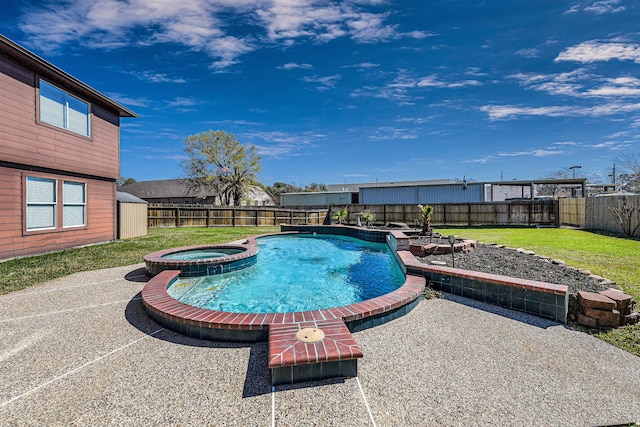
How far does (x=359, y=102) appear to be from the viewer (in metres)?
18.8

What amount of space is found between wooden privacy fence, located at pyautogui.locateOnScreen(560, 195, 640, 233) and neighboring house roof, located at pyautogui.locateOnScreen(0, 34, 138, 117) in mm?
20767

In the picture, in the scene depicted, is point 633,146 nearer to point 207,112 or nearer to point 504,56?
point 504,56

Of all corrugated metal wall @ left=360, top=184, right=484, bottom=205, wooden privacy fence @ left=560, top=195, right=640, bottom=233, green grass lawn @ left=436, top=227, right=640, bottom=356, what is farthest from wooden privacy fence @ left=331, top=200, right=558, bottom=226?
green grass lawn @ left=436, top=227, right=640, bottom=356

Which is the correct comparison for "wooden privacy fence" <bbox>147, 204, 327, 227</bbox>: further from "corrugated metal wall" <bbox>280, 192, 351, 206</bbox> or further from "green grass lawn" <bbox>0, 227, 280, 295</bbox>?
"corrugated metal wall" <bbox>280, 192, 351, 206</bbox>

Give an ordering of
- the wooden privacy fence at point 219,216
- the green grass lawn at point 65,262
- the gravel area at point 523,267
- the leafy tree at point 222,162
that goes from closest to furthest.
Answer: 1. the gravel area at point 523,267
2. the green grass lawn at point 65,262
3. the wooden privacy fence at point 219,216
4. the leafy tree at point 222,162

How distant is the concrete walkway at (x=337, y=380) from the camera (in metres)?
1.96

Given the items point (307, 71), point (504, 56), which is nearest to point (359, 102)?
point (307, 71)

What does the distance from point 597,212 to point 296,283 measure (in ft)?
54.3

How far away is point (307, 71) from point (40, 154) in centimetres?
1164

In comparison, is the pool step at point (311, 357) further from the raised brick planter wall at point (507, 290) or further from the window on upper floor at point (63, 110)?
the window on upper floor at point (63, 110)

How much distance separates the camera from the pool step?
2.30 meters

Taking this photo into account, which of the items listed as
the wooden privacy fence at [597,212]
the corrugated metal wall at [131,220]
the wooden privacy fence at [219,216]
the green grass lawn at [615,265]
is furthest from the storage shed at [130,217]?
the wooden privacy fence at [597,212]

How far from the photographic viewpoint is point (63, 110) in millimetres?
8641

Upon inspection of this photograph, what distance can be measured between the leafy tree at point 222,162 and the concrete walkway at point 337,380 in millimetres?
29831
